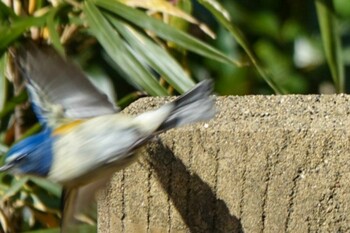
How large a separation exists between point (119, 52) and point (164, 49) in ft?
0.63

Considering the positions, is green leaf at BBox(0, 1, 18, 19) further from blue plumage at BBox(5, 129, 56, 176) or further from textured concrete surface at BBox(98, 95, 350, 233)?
textured concrete surface at BBox(98, 95, 350, 233)

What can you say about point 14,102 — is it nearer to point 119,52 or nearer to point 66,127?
point 119,52

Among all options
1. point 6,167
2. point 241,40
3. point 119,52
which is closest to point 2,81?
point 119,52

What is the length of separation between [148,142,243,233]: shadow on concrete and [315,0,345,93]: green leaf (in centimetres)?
129

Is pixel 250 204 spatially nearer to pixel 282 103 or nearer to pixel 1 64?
pixel 282 103

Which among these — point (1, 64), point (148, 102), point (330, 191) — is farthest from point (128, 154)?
point (1, 64)

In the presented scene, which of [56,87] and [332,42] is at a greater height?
[56,87]

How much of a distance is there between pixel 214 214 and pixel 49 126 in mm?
573

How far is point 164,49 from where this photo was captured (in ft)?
8.09

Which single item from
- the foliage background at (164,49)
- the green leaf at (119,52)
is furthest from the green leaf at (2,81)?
the green leaf at (119,52)

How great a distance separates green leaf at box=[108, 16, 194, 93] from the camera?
2.31 metres

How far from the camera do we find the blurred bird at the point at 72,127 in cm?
146

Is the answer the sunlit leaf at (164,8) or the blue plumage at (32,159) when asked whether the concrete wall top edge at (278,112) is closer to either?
the blue plumage at (32,159)

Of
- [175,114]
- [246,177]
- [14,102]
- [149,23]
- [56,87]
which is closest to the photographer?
[246,177]
